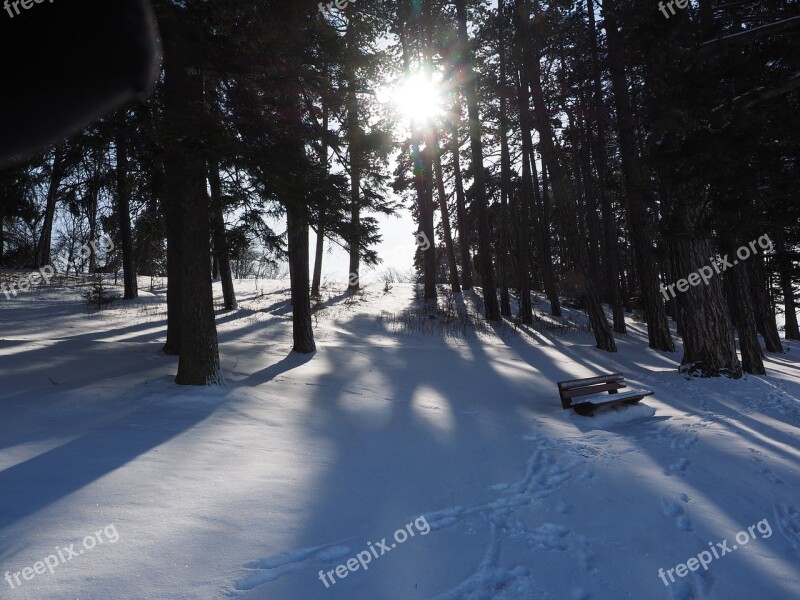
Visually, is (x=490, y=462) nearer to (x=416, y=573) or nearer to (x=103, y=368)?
(x=416, y=573)

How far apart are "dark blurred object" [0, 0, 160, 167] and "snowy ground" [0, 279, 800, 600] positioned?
7.67 feet

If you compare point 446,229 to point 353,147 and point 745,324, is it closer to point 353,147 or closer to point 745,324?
point 745,324

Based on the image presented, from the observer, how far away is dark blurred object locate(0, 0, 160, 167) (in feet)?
4.18

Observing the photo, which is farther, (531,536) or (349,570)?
(531,536)

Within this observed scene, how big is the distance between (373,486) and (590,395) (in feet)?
14.5

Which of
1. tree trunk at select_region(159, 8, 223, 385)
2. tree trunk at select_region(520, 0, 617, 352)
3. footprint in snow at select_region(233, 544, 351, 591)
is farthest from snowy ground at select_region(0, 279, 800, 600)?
tree trunk at select_region(520, 0, 617, 352)

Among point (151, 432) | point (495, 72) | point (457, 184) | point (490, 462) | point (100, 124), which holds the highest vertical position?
point (495, 72)

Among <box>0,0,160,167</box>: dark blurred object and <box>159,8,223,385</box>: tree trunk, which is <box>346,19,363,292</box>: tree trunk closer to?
<box>159,8,223,385</box>: tree trunk

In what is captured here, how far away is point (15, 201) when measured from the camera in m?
6.32

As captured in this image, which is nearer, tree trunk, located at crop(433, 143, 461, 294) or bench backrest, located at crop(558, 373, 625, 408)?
bench backrest, located at crop(558, 373, 625, 408)

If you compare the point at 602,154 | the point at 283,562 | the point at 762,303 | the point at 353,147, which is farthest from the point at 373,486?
the point at 762,303

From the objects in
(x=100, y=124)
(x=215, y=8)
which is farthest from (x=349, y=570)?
(x=100, y=124)

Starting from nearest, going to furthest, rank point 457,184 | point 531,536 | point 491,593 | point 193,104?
point 491,593, point 531,536, point 193,104, point 457,184

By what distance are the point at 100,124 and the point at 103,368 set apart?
3.69 meters
